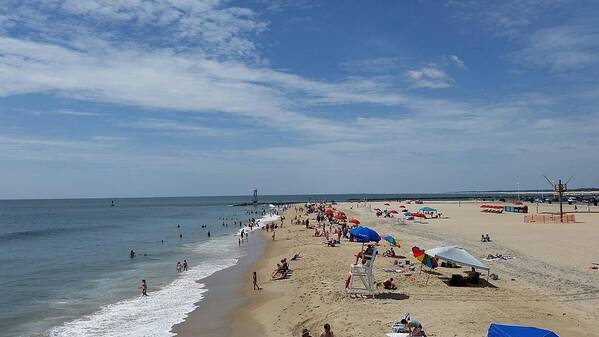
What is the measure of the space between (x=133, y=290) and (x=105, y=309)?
3.70 m

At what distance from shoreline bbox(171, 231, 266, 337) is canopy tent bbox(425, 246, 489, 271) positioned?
741 centimetres

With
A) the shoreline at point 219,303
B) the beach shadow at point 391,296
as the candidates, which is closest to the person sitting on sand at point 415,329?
the beach shadow at point 391,296

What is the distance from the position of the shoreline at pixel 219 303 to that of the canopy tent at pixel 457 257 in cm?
741

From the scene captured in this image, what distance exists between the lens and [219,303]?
18391 mm

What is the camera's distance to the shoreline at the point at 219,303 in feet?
48.3

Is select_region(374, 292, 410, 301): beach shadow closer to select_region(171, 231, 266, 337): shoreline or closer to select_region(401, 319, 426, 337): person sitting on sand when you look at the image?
select_region(401, 319, 426, 337): person sitting on sand

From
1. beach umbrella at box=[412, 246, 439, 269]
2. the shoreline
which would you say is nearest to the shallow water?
the shoreline

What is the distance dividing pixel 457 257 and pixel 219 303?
8.88 m

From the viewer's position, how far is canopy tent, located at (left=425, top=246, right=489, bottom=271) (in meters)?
16.2

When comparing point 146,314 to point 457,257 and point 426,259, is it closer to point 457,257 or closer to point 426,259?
point 426,259

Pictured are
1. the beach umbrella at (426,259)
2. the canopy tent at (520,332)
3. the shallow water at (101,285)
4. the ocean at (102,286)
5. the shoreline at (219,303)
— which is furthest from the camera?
the beach umbrella at (426,259)

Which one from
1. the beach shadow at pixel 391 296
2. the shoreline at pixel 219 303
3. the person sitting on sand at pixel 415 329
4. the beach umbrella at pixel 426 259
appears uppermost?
the beach umbrella at pixel 426 259

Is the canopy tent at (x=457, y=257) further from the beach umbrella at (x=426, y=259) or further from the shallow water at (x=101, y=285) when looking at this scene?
the shallow water at (x=101, y=285)

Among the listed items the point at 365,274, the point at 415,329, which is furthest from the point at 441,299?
the point at 415,329
